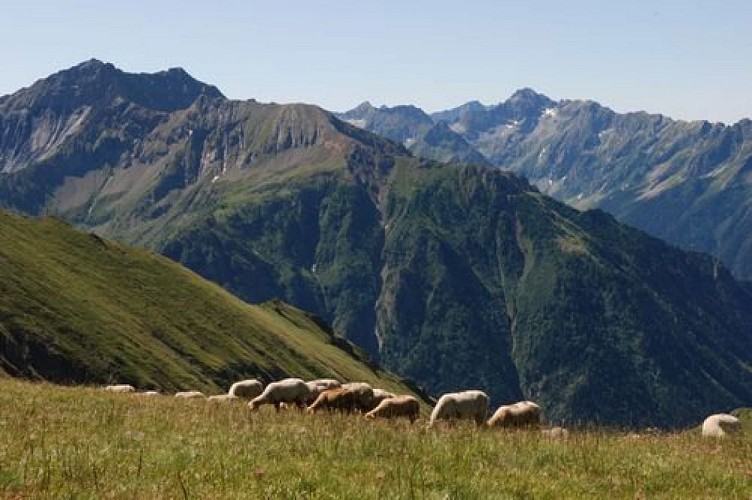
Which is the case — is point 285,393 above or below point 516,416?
below

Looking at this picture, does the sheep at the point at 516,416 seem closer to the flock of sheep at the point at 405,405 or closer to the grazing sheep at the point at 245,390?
the flock of sheep at the point at 405,405

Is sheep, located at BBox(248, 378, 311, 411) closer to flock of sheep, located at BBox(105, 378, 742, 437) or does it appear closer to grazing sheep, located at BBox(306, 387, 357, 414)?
flock of sheep, located at BBox(105, 378, 742, 437)

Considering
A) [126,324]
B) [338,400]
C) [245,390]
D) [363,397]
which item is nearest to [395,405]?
[363,397]

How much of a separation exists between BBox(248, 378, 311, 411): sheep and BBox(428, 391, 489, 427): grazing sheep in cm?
608

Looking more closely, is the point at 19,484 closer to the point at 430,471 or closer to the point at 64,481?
the point at 64,481

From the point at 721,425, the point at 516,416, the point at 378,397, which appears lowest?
the point at 378,397

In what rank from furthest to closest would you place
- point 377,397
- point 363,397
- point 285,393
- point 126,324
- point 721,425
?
point 126,324 → point 285,393 → point 721,425 → point 377,397 → point 363,397

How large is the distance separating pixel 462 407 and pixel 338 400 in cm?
435

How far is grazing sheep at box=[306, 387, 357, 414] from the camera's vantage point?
27.2 meters

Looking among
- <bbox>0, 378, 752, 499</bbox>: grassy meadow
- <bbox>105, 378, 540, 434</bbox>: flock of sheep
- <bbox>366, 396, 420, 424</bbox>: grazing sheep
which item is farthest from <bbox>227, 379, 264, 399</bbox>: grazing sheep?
<bbox>0, 378, 752, 499</bbox>: grassy meadow

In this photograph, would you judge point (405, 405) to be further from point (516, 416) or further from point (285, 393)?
point (285, 393)

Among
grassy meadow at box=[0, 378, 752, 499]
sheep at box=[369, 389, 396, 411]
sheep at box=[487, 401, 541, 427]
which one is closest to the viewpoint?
grassy meadow at box=[0, 378, 752, 499]

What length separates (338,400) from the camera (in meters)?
27.5

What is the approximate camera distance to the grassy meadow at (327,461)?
35.0ft
